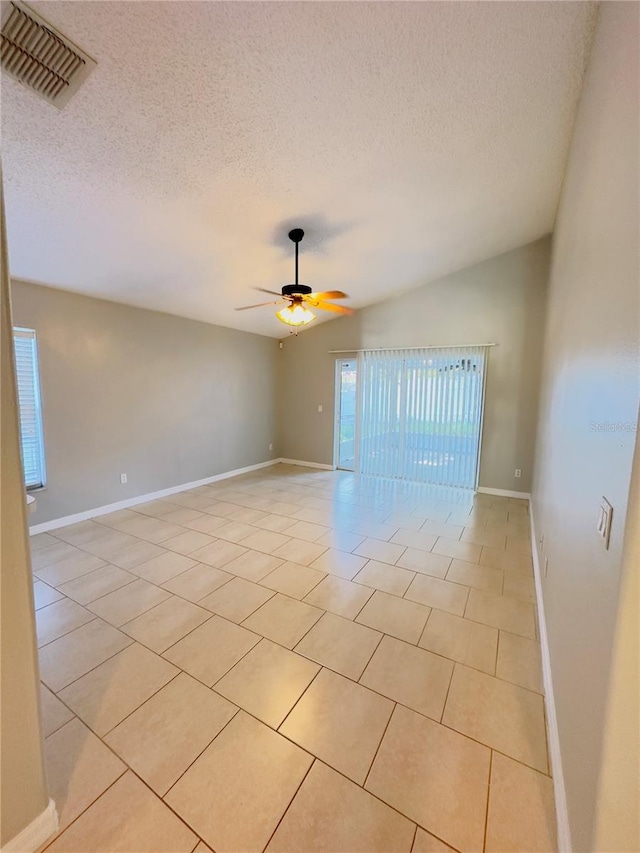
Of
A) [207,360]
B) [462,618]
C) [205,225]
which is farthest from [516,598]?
[207,360]

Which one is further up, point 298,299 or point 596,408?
point 298,299

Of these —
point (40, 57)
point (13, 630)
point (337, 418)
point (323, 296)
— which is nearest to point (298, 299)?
point (323, 296)

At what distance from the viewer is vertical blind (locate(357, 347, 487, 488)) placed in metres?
4.82

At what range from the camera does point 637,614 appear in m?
0.76

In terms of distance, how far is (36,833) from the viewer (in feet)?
3.53

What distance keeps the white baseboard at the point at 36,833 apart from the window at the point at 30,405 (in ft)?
9.81

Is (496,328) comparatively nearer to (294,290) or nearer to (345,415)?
(345,415)

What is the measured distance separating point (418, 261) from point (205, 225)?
8.66 ft

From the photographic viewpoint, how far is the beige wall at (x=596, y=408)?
90 centimetres

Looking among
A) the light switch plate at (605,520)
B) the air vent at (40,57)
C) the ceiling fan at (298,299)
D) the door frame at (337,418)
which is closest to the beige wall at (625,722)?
the light switch plate at (605,520)

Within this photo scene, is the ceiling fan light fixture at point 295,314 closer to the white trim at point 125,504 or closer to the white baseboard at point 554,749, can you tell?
the white baseboard at point 554,749

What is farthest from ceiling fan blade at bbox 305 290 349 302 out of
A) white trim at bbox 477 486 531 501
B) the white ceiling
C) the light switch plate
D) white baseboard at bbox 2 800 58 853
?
white trim at bbox 477 486 531 501

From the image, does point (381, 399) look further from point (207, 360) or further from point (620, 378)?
point (620, 378)

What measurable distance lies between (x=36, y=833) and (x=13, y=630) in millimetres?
715
